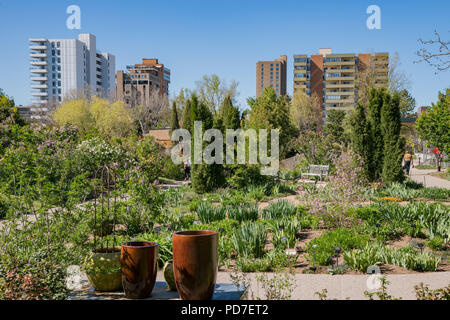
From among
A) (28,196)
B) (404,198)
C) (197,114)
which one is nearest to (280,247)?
(28,196)

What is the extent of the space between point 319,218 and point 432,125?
58.4 ft

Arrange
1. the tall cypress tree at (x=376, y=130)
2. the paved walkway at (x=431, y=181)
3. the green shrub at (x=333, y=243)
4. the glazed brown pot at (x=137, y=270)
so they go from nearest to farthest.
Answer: the glazed brown pot at (x=137, y=270), the green shrub at (x=333, y=243), the tall cypress tree at (x=376, y=130), the paved walkway at (x=431, y=181)

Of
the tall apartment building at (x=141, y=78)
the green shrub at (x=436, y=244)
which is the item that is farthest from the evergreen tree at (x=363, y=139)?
the tall apartment building at (x=141, y=78)

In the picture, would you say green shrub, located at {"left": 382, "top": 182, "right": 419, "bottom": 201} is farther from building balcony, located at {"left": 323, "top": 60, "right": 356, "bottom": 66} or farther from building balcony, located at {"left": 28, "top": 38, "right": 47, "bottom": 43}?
building balcony, located at {"left": 28, "top": 38, "right": 47, "bottom": 43}

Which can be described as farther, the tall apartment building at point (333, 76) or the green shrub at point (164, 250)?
the tall apartment building at point (333, 76)

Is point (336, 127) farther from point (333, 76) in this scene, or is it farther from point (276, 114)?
point (333, 76)

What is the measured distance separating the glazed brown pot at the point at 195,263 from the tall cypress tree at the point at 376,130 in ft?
41.2

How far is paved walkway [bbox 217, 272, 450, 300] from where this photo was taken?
4.68m

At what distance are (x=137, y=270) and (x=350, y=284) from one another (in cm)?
285

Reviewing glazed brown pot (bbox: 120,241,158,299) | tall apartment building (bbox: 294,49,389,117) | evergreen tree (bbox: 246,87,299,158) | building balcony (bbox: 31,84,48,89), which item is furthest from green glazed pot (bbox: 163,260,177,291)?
building balcony (bbox: 31,84,48,89)

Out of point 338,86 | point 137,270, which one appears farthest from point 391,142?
point 338,86

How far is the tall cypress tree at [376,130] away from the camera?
1488 centimetres

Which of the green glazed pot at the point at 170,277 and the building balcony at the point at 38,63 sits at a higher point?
the building balcony at the point at 38,63

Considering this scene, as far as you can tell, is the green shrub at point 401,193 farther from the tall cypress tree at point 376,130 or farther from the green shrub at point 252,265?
the green shrub at point 252,265
